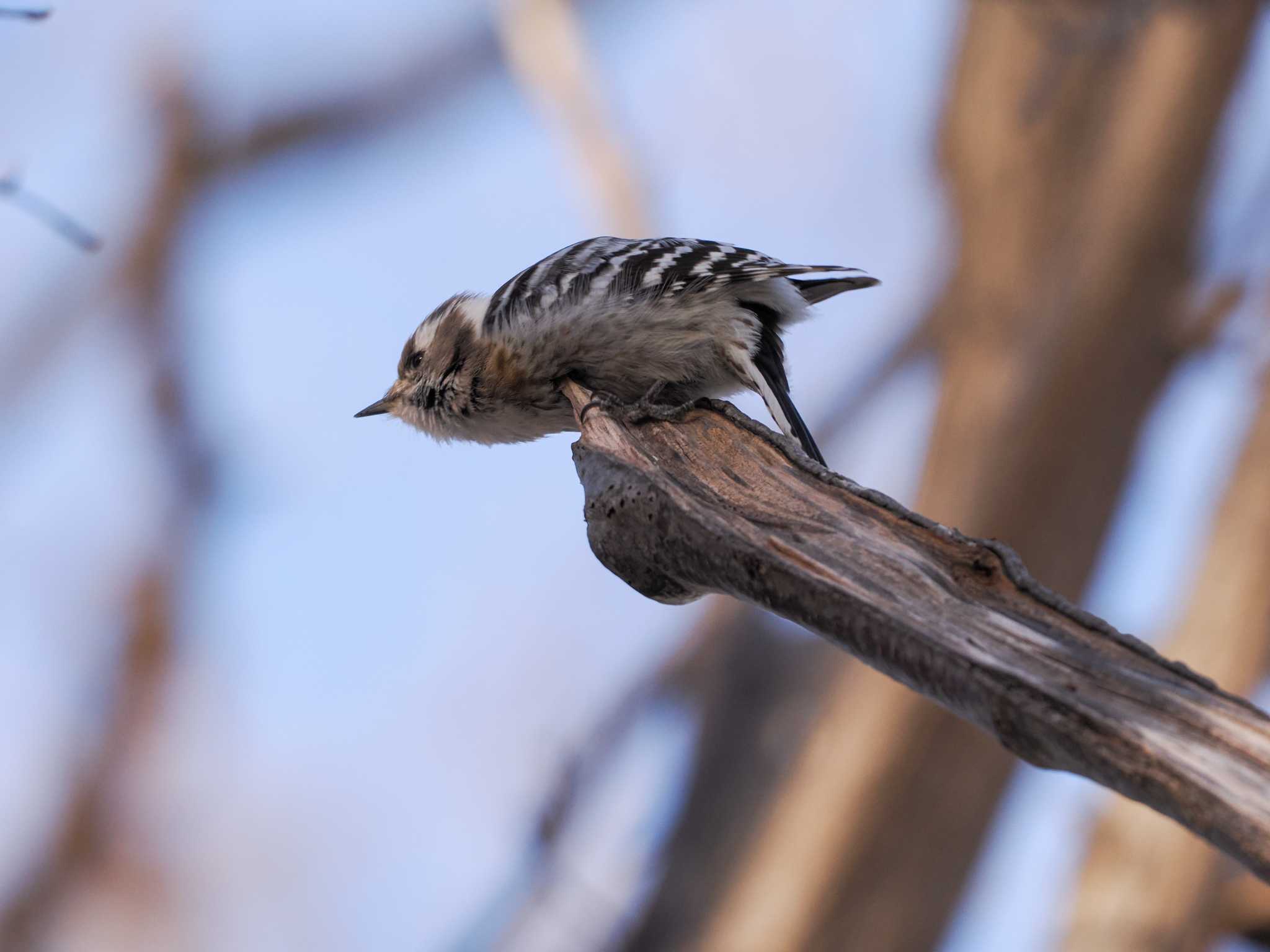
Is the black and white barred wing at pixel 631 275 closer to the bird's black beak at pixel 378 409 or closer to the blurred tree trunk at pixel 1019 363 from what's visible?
the bird's black beak at pixel 378 409

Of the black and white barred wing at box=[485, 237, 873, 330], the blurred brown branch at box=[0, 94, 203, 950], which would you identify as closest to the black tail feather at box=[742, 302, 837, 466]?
the black and white barred wing at box=[485, 237, 873, 330]

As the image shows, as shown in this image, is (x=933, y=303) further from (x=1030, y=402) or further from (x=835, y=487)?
(x=835, y=487)

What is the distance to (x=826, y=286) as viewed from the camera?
4234mm

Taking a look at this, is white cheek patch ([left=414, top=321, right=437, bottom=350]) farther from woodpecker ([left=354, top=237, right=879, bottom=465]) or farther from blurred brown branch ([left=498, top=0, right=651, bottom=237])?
blurred brown branch ([left=498, top=0, right=651, bottom=237])

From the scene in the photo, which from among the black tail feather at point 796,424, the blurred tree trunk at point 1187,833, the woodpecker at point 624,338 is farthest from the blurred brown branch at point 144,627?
the blurred tree trunk at point 1187,833

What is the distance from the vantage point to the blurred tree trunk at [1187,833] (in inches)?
215

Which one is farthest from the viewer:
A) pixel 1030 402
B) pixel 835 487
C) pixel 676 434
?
pixel 1030 402

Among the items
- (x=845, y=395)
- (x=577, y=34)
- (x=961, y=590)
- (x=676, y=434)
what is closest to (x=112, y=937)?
(x=845, y=395)

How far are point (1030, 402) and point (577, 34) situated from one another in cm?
315

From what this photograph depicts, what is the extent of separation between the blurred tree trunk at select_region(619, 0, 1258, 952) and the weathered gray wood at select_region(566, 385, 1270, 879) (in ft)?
10.7

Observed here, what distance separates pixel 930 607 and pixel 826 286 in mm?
2322

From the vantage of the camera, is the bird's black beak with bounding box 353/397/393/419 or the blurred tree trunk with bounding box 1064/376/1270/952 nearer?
the bird's black beak with bounding box 353/397/393/419

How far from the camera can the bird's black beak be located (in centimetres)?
431

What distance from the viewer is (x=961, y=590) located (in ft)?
7.04
